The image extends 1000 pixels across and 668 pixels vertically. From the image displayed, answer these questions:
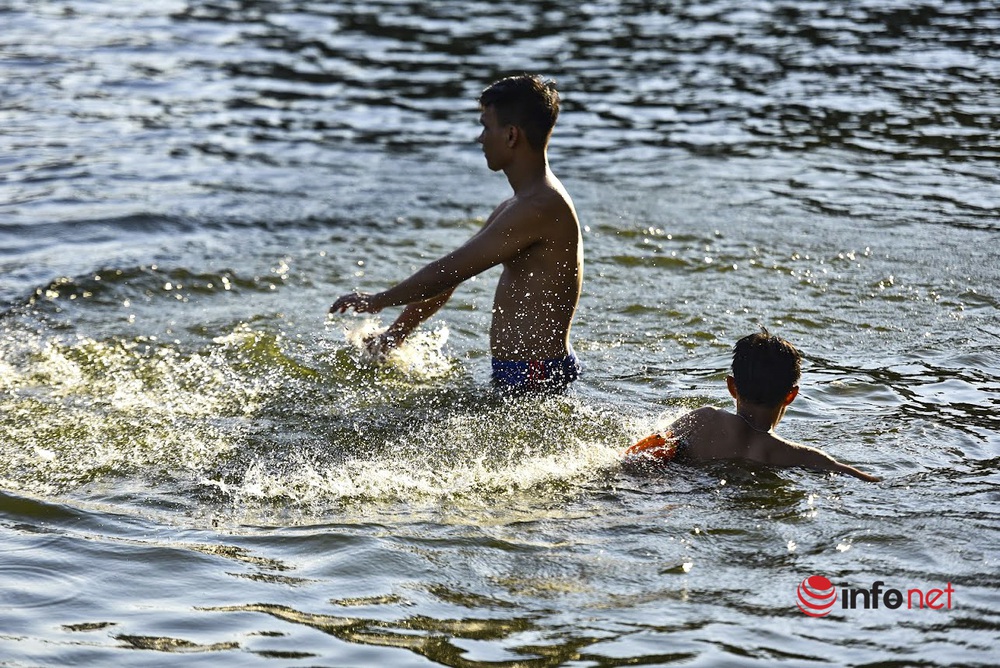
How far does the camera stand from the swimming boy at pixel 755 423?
18.9 feet

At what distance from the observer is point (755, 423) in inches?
231

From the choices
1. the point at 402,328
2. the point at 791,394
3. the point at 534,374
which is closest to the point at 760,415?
the point at 791,394

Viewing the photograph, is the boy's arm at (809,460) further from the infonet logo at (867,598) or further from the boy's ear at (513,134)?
the boy's ear at (513,134)

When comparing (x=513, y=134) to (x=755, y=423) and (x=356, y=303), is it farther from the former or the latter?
(x=755, y=423)

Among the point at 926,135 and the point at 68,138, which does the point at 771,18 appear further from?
the point at 68,138

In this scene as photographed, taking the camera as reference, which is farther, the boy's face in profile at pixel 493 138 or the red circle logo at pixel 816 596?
the boy's face in profile at pixel 493 138

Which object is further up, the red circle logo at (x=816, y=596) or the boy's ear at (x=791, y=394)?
the boy's ear at (x=791, y=394)

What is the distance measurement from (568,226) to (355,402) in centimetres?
159

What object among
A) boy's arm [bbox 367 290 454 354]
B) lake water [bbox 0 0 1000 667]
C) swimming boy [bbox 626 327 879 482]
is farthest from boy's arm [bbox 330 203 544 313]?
swimming boy [bbox 626 327 879 482]

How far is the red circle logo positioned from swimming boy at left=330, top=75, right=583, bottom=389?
100 inches

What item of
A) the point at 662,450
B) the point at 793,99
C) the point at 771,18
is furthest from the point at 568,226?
the point at 771,18

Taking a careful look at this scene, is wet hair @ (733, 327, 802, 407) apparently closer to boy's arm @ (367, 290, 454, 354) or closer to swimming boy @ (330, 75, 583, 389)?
swimming boy @ (330, 75, 583, 389)

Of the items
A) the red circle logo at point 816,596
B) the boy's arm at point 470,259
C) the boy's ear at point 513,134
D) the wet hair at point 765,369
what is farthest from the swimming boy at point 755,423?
the boy's ear at point 513,134

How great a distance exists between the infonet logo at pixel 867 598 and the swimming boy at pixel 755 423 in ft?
3.72
